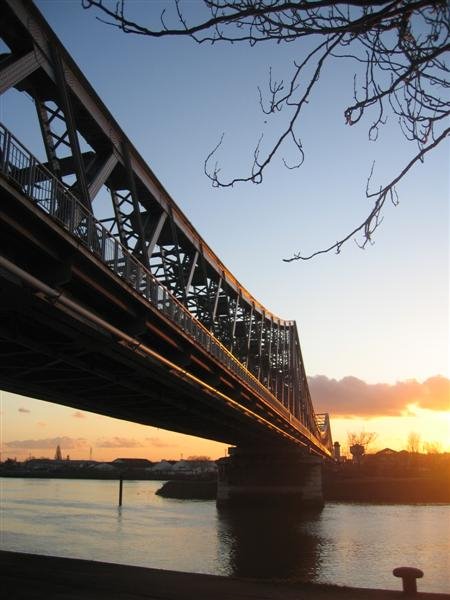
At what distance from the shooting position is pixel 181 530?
47062 millimetres

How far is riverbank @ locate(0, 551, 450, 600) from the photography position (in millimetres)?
14039

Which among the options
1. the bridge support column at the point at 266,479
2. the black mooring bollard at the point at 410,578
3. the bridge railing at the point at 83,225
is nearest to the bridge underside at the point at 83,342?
the bridge railing at the point at 83,225

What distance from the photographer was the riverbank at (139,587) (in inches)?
553

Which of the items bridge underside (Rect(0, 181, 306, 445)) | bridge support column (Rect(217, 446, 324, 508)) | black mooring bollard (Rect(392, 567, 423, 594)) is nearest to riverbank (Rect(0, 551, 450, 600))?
black mooring bollard (Rect(392, 567, 423, 594))

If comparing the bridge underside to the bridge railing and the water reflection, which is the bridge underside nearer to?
the bridge railing

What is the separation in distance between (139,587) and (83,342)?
286 inches

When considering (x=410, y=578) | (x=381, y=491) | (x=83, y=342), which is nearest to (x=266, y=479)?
(x=381, y=491)

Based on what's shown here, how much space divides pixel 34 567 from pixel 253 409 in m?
26.4

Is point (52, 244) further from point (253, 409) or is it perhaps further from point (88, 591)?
point (253, 409)

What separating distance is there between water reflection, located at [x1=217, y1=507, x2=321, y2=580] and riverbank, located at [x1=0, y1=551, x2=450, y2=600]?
1046 centimetres

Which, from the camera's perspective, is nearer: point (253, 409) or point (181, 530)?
point (253, 409)

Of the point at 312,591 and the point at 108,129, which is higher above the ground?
the point at 108,129

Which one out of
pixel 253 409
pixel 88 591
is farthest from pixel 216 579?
pixel 253 409

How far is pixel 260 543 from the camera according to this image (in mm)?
39562
